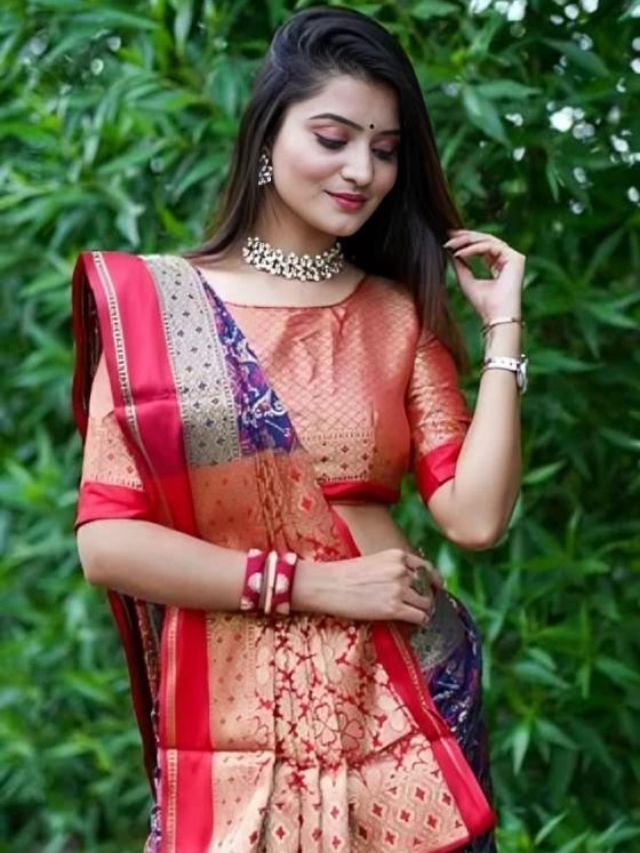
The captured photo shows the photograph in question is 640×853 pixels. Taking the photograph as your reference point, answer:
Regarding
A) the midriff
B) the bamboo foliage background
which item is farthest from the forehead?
the bamboo foliage background

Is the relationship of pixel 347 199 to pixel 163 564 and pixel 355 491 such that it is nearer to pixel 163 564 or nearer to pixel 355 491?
pixel 355 491

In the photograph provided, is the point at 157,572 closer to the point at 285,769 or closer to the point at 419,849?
the point at 285,769

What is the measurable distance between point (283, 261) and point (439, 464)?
0.82 ft

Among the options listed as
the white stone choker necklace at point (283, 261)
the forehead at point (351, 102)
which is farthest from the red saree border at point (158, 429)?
→ the forehead at point (351, 102)

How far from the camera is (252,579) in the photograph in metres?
2.04

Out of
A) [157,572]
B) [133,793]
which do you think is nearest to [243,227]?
[157,572]

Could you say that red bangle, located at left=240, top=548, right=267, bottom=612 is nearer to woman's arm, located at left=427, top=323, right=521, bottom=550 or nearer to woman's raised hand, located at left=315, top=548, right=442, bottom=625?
woman's raised hand, located at left=315, top=548, right=442, bottom=625

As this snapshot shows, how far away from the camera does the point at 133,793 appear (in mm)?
3361

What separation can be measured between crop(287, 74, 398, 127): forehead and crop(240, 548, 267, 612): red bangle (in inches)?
16.7

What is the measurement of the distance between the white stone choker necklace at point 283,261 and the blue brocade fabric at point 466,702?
39cm

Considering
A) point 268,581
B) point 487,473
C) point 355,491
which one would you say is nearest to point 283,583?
point 268,581

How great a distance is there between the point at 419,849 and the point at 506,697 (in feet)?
3.47

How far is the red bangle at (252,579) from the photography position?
2035mm

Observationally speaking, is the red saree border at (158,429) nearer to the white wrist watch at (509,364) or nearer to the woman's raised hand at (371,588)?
the woman's raised hand at (371,588)
